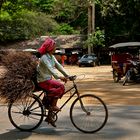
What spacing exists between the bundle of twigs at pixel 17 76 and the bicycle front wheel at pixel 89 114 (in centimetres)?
97

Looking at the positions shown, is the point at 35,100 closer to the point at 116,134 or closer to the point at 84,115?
the point at 84,115

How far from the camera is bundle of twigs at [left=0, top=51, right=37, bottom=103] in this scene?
29.8 ft

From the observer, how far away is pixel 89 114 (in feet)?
30.1

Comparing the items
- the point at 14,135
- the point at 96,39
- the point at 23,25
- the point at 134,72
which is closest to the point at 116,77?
the point at 134,72

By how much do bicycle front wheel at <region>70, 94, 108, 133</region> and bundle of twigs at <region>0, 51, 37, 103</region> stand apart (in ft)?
3.18

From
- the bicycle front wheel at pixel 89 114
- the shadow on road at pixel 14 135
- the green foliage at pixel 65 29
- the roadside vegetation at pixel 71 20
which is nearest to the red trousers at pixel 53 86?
the bicycle front wheel at pixel 89 114

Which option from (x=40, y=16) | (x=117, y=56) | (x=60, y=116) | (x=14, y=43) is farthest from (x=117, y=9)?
(x=60, y=116)

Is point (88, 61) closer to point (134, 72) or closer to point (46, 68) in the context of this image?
point (134, 72)

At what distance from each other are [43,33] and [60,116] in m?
60.4

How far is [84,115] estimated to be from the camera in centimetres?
915

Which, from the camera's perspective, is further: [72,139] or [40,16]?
[40,16]

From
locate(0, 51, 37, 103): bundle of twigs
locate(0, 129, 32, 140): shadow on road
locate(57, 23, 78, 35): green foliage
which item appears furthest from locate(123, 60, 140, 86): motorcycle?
locate(57, 23, 78, 35): green foliage

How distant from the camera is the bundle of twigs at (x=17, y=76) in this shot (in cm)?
909

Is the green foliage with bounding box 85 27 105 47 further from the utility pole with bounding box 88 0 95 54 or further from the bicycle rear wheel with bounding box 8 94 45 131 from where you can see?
the bicycle rear wheel with bounding box 8 94 45 131
